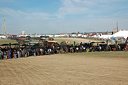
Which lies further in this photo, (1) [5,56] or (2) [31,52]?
(2) [31,52]

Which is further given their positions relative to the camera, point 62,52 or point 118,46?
point 118,46

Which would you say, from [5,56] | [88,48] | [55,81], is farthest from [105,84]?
[88,48]

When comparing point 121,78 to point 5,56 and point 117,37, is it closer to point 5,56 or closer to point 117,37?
point 5,56

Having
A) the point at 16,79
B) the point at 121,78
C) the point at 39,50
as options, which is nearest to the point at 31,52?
the point at 39,50

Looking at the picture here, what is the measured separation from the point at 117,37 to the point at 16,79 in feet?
134

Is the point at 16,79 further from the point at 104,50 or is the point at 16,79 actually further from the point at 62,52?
the point at 104,50

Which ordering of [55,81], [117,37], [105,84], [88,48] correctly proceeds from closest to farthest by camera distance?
[105,84] < [55,81] < [88,48] < [117,37]

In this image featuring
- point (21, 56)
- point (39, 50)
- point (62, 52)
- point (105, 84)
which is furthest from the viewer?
point (62, 52)

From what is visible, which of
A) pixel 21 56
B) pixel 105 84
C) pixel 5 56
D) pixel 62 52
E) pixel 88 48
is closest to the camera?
pixel 105 84

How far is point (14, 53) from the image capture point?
17.3 m

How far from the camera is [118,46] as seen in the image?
941 inches

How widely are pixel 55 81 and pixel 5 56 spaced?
11.1m

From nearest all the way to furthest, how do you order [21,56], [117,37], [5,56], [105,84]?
[105,84] < [5,56] < [21,56] < [117,37]

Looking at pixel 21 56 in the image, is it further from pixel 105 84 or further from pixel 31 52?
pixel 105 84
